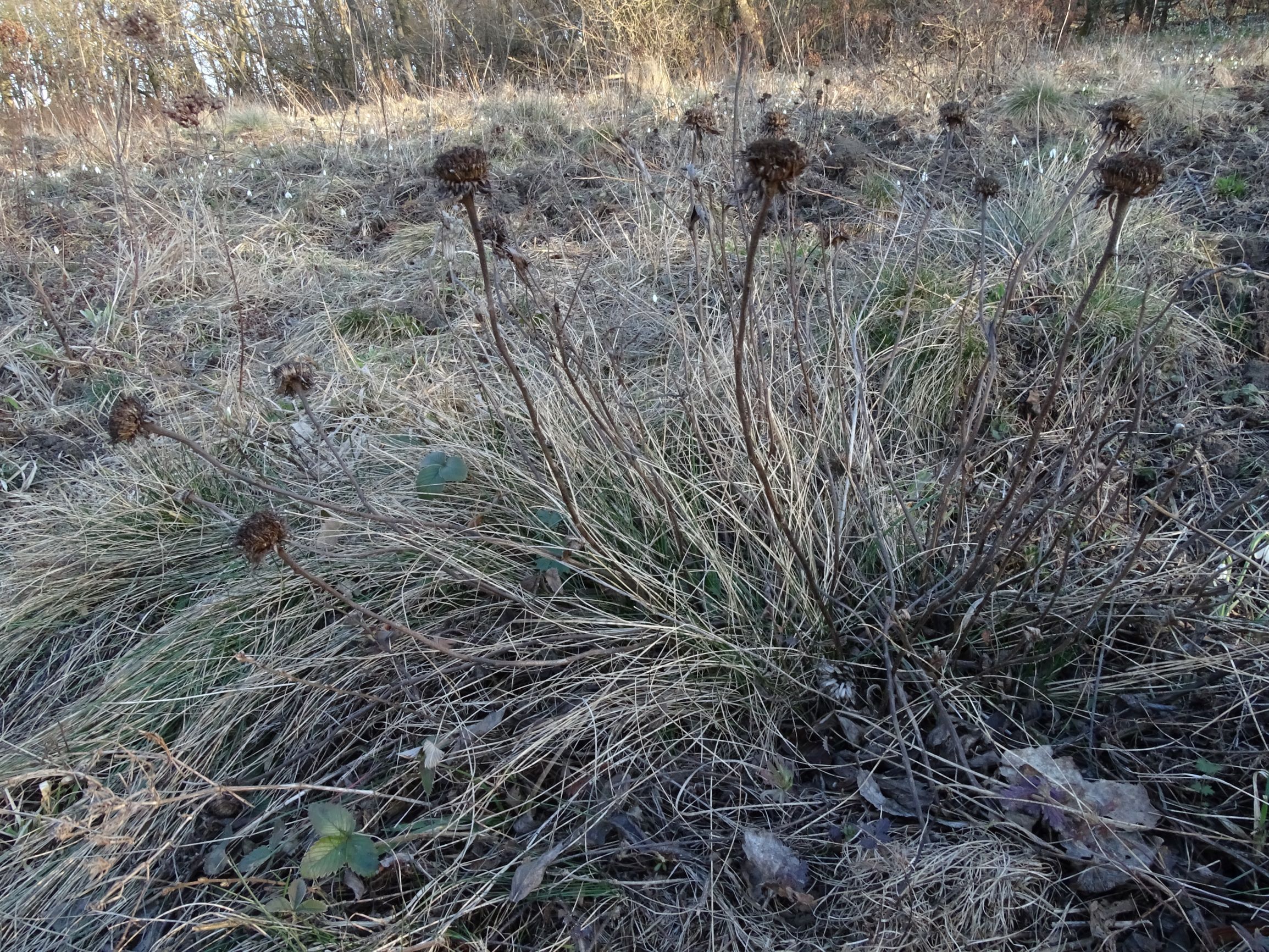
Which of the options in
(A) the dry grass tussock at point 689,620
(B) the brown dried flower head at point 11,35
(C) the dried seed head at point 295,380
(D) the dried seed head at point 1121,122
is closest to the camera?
(A) the dry grass tussock at point 689,620

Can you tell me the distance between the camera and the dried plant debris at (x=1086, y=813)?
1256 millimetres

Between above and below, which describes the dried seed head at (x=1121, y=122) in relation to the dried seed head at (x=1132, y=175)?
above

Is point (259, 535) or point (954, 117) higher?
point (954, 117)

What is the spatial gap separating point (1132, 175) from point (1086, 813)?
1.00 m

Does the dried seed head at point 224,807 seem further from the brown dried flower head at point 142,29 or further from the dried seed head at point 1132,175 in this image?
the brown dried flower head at point 142,29

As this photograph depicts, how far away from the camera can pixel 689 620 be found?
1689mm

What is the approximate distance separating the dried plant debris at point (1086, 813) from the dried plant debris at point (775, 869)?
37 centimetres

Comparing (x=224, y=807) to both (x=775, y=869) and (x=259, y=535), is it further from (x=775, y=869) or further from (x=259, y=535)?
(x=775, y=869)

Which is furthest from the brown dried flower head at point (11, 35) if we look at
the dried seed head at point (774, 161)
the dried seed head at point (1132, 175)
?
the dried seed head at point (1132, 175)

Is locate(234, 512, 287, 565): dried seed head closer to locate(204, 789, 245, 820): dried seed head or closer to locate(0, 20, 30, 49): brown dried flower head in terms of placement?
locate(204, 789, 245, 820): dried seed head

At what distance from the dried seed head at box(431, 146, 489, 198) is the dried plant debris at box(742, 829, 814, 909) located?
1.24m

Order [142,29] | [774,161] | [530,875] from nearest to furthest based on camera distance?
1. [774,161]
2. [530,875]
3. [142,29]

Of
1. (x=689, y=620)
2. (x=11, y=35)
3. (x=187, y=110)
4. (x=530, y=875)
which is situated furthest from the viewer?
(x=11, y=35)

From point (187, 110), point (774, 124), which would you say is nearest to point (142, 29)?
point (187, 110)
